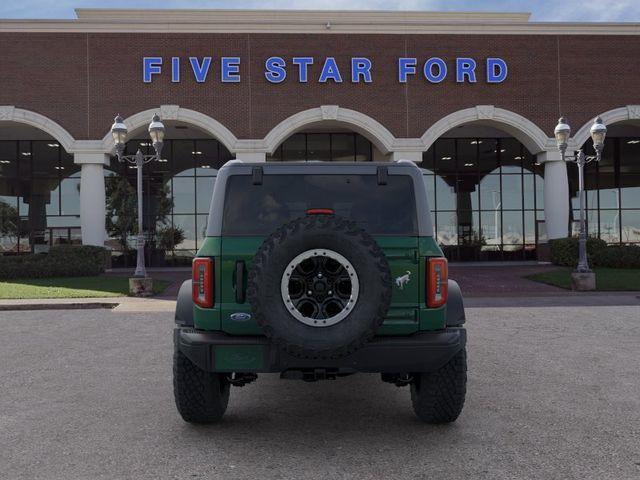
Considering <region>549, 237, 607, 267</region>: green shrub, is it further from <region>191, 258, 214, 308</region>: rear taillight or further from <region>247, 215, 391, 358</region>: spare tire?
<region>191, 258, 214, 308</region>: rear taillight

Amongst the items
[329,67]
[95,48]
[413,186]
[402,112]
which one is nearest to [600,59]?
[402,112]

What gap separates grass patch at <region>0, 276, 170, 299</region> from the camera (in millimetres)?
16078

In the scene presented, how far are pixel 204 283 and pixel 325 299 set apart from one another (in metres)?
0.97

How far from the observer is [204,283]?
4.21 meters

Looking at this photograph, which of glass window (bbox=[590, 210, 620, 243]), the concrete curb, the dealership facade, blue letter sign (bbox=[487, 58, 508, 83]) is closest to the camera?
the concrete curb

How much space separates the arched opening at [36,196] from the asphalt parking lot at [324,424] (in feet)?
80.0

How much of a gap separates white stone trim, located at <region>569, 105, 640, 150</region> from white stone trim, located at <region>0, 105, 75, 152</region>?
72.1ft

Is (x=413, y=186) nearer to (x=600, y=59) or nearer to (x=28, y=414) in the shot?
(x=28, y=414)

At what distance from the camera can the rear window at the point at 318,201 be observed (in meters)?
4.34

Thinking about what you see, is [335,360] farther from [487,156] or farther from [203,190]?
[487,156]

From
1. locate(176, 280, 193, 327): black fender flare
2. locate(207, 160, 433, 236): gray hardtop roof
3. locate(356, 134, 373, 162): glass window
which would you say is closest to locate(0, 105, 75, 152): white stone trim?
locate(356, 134, 373, 162): glass window

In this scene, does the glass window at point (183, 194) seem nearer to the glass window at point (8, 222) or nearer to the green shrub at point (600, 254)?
the glass window at point (8, 222)

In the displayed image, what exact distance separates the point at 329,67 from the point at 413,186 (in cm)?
2142

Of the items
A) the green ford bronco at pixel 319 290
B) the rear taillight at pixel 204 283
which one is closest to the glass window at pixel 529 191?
the green ford bronco at pixel 319 290
